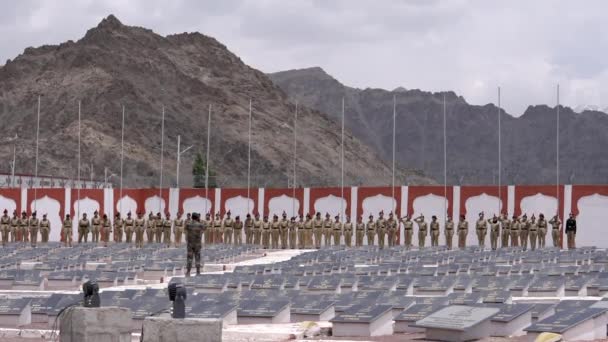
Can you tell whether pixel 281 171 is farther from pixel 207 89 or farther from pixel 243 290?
pixel 243 290

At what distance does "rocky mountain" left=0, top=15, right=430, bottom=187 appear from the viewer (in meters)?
102

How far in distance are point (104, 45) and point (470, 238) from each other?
103476 millimetres

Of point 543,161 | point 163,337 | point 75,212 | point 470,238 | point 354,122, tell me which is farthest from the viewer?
point 354,122

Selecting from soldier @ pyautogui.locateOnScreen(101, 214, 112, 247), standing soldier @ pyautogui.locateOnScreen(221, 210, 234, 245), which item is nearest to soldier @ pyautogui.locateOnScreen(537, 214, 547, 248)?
standing soldier @ pyautogui.locateOnScreen(221, 210, 234, 245)

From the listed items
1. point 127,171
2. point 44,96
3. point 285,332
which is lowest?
point 285,332

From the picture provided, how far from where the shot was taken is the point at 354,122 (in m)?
178

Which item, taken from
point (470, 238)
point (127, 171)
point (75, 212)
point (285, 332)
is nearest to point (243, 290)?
point (285, 332)

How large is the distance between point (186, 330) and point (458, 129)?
537 feet

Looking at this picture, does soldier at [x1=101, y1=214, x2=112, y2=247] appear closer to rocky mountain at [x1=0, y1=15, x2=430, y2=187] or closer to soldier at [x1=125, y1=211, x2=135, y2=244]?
soldier at [x1=125, y1=211, x2=135, y2=244]

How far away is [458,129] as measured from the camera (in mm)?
172250

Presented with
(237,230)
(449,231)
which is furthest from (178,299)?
(237,230)

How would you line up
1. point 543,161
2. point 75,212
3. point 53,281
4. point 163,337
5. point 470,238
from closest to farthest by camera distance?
point 163,337
point 53,281
point 470,238
point 75,212
point 543,161

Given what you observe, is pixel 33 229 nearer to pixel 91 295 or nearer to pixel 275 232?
pixel 275 232

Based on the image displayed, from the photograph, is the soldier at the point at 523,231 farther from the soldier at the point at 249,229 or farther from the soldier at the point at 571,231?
the soldier at the point at 249,229
